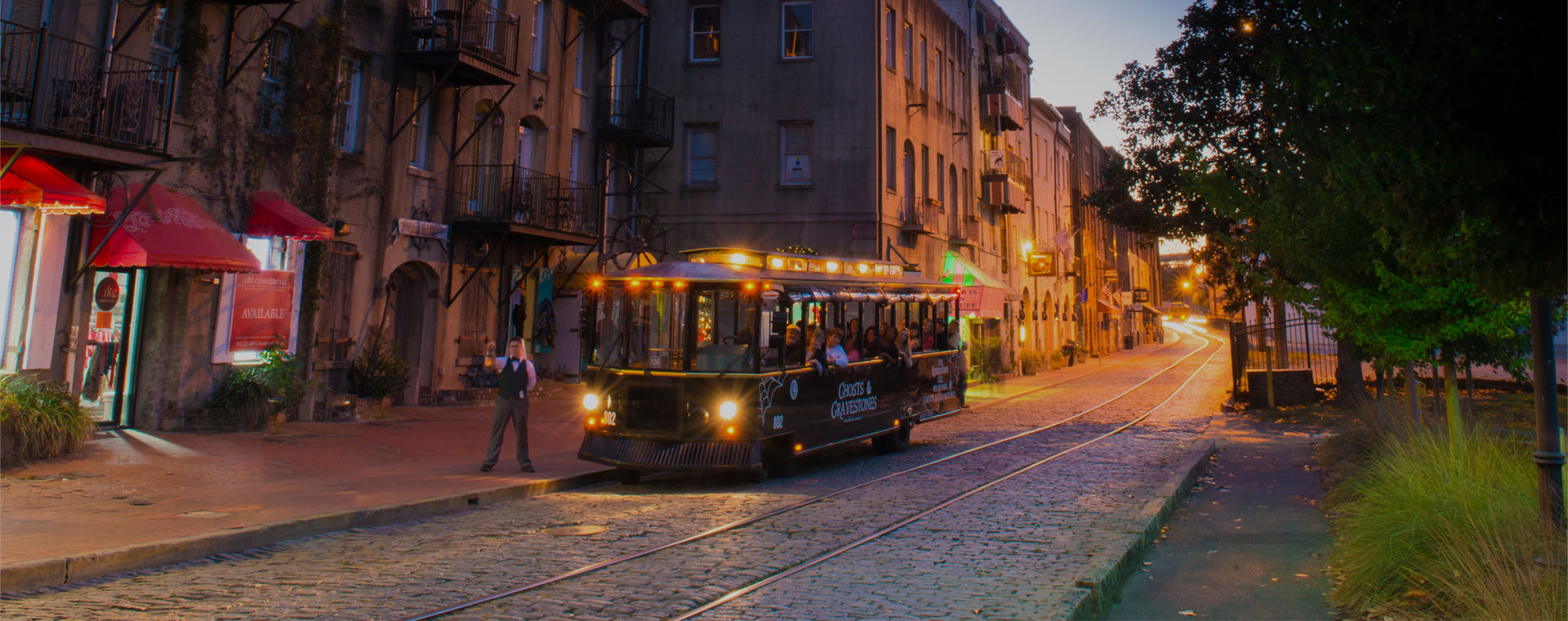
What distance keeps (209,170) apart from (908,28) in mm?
22709

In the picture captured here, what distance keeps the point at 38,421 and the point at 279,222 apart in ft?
16.0

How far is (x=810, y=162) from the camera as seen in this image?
29.0m

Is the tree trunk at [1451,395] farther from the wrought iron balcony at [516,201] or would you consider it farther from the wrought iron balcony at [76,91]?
the wrought iron balcony at [516,201]

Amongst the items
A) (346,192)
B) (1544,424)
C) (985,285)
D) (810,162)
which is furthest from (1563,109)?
(985,285)

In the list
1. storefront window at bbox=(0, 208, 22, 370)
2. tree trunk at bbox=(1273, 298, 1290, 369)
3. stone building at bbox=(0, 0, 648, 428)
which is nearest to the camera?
storefront window at bbox=(0, 208, 22, 370)

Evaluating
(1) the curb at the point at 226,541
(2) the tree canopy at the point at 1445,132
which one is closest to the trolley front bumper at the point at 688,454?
(1) the curb at the point at 226,541

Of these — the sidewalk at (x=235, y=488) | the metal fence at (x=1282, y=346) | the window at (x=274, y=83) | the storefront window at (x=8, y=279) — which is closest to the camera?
the sidewalk at (x=235, y=488)

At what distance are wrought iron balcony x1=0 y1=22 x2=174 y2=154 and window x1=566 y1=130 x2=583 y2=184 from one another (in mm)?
11339

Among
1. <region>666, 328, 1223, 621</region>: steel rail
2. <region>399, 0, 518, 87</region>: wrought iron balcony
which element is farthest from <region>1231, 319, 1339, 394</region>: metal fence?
<region>399, 0, 518, 87</region>: wrought iron balcony

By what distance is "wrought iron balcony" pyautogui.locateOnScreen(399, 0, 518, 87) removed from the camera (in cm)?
1831

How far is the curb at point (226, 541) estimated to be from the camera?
6.72 meters

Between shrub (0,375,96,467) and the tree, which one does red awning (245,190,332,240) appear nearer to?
shrub (0,375,96,467)

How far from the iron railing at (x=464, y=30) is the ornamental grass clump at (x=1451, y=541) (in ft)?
54.3

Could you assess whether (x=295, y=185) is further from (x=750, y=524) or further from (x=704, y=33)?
(x=704, y=33)
